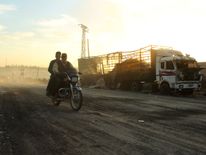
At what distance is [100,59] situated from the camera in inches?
1447

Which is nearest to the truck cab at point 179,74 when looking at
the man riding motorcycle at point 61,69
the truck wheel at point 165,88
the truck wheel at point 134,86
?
the truck wheel at point 165,88

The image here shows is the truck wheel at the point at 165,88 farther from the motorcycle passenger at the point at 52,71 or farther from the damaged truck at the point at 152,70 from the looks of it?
the motorcycle passenger at the point at 52,71

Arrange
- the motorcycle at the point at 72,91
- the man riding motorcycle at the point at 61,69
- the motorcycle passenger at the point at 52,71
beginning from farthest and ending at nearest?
the motorcycle passenger at the point at 52,71, the man riding motorcycle at the point at 61,69, the motorcycle at the point at 72,91

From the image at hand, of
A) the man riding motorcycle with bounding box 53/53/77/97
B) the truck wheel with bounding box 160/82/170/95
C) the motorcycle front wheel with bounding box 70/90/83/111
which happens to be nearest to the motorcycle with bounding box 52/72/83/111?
the motorcycle front wheel with bounding box 70/90/83/111

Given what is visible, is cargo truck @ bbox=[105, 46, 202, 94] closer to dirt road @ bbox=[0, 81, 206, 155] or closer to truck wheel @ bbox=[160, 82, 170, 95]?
truck wheel @ bbox=[160, 82, 170, 95]

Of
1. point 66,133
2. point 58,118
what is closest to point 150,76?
point 58,118

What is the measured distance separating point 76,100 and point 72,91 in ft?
1.24

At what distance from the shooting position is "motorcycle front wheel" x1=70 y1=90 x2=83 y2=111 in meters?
13.5

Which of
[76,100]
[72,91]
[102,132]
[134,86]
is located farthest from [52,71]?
[134,86]

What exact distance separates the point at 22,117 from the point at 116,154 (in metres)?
5.28

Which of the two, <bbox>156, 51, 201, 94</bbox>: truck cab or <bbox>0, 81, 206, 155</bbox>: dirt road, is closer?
<bbox>0, 81, 206, 155</bbox>: dirt road

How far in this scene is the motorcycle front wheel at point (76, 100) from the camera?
13457 millimetres

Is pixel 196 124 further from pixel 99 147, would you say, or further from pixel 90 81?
pixel 90 81

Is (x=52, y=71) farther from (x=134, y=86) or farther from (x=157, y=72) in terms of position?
(x=134, y=86)
